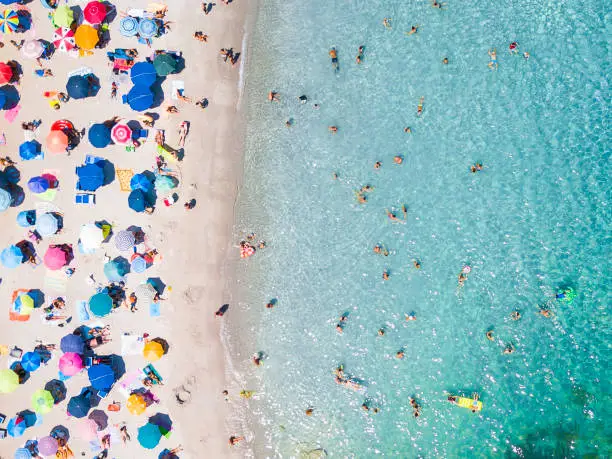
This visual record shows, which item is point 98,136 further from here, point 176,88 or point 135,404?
point 135,404

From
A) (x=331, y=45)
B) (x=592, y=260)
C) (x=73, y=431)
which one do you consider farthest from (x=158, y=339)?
(x=592, y=260)

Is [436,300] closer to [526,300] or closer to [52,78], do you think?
[526,300]

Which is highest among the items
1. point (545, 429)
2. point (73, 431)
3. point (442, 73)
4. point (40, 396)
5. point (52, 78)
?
point (442, 73)

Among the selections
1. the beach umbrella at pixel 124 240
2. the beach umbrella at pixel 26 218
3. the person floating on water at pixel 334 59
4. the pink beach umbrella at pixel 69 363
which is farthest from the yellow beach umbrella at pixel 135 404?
the person floating on water at pixel 334 59

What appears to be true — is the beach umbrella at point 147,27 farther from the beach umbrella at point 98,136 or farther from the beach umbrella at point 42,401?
the beach umbrella at point 42,401

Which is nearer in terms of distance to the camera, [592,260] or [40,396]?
[40,396]

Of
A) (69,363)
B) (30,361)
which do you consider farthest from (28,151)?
(69,363)
